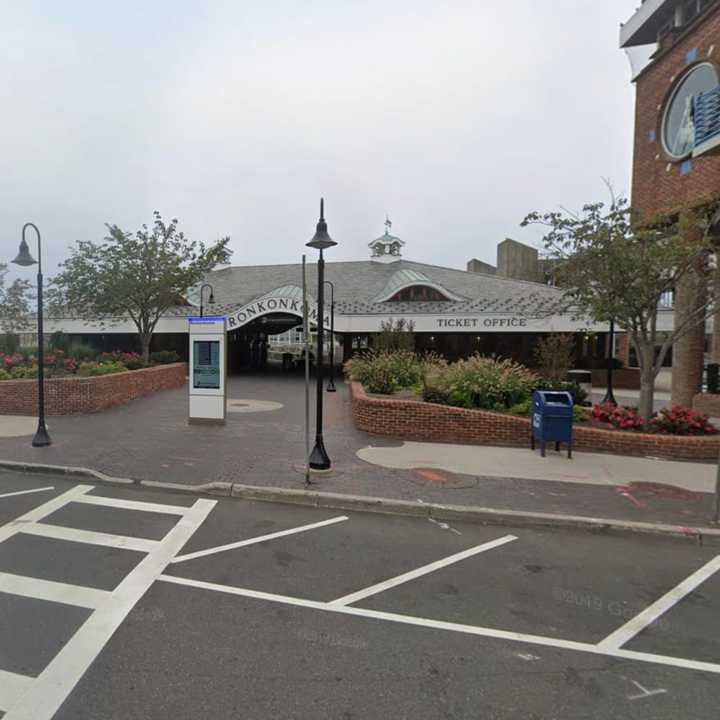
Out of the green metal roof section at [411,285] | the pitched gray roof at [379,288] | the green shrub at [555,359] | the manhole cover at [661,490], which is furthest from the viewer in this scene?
the green metal roof section at [411,285]

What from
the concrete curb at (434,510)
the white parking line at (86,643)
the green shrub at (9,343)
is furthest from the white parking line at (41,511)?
the green shrub at (9,343)

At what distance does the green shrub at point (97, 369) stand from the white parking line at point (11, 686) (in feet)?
42.8

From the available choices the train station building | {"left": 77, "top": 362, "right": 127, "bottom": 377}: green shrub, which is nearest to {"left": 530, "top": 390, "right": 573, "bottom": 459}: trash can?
the train station building

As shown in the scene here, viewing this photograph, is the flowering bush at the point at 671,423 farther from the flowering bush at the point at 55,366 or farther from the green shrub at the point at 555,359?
the flowering bush at the point at 55,366

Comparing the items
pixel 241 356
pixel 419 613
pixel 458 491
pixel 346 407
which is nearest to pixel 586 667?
pixel 419 613

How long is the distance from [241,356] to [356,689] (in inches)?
1144

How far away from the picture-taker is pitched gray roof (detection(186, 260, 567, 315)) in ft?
82.0

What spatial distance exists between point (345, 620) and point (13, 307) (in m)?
25.9

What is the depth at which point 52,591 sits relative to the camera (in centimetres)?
405

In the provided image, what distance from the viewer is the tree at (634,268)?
9.11 metres

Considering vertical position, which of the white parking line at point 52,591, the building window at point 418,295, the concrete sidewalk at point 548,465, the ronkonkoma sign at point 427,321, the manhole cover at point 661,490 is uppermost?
the building window at point 418,295

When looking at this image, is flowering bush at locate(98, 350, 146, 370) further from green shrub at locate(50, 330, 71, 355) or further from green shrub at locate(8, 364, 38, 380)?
green shrub at locate(8, 364, 38, 380)

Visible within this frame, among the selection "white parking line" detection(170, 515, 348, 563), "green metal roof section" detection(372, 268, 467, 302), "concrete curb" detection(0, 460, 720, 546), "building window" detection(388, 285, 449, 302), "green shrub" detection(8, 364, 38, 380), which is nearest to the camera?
"white parking line" detection(170, 515, 348, 563)

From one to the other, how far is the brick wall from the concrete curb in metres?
10.0
